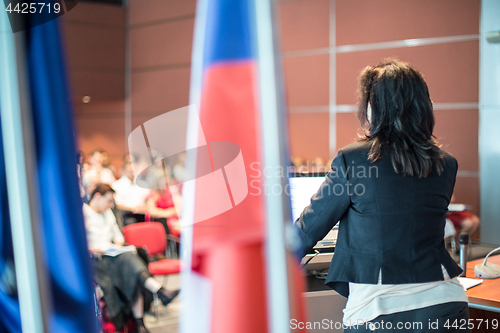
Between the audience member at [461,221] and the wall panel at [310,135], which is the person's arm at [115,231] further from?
the audience member at [461,221]

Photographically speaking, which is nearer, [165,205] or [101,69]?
[165,205]

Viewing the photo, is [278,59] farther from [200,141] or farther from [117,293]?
[117,293]

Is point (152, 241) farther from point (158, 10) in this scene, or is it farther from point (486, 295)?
point (158, 10)

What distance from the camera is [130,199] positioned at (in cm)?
597

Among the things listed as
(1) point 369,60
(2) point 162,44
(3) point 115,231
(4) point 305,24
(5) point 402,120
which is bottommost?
(3) point 115,231

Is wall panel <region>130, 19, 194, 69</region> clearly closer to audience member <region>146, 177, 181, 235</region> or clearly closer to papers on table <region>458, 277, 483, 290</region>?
audience member <region>146, 177, 181, 235</region>

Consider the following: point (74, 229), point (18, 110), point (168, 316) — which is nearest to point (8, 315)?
point (74, 229)

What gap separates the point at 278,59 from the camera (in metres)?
0.75

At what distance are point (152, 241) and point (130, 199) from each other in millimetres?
2208

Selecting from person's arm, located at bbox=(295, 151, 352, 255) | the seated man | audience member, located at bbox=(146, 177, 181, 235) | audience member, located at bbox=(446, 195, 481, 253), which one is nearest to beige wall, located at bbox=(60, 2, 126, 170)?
audience member, located at bbox=(146, 177, 181, 235)

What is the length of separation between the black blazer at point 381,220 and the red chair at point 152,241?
2725mm

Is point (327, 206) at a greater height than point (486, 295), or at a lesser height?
greater

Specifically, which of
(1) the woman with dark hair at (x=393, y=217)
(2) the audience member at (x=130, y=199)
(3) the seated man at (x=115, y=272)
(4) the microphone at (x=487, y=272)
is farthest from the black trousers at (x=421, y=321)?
(2) the audience member at (x=130, y=199)

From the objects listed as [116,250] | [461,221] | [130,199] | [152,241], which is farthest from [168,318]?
[461,221]
